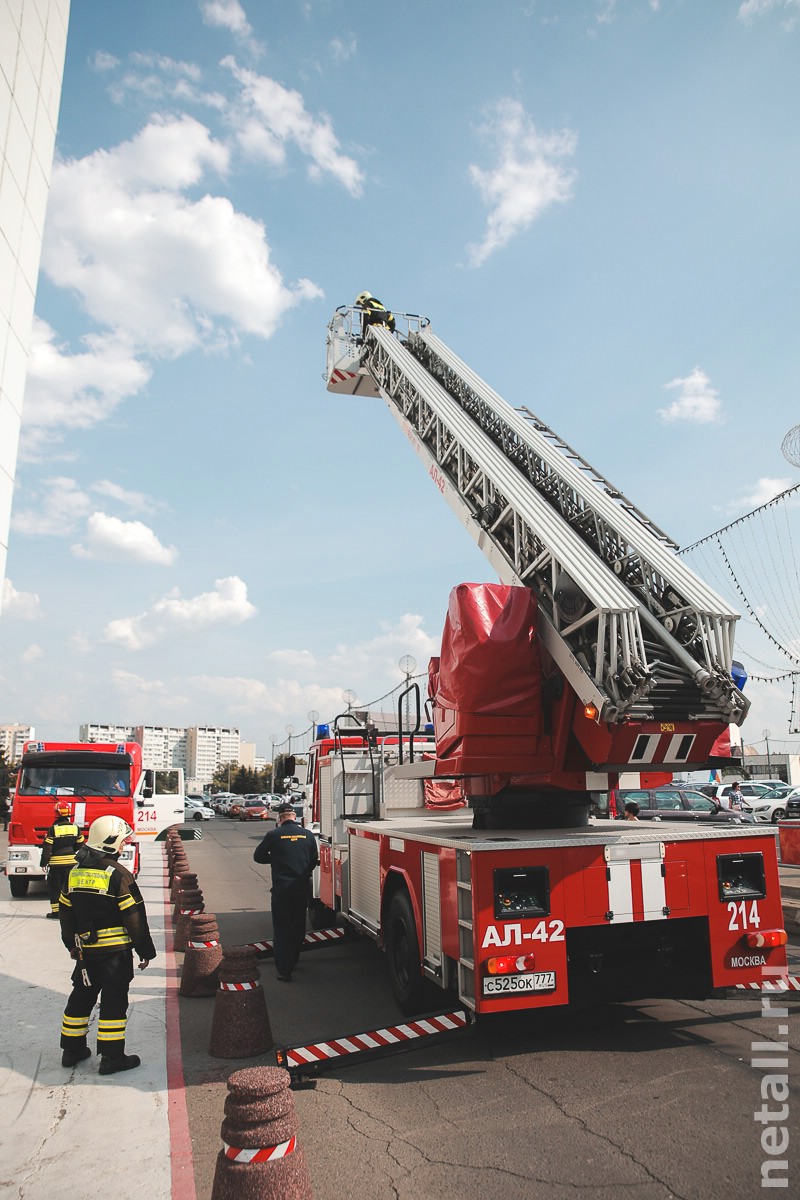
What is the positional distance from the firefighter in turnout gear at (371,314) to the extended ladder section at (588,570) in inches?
186

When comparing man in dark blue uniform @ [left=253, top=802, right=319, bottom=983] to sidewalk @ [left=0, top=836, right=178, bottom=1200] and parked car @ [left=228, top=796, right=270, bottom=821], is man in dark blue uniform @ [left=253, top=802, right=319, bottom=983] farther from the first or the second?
parked car @ [left=228, top=796, right=270, bottom=821]

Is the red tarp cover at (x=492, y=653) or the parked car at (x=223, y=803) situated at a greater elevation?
the red tarp cover at (x=492, y=653)

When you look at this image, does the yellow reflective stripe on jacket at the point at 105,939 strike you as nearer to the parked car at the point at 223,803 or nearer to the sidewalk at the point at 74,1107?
the sidewalk at the point at 74,1107

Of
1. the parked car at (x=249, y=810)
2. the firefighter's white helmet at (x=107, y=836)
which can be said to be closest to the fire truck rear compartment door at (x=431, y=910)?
the firefighter's white helmet at (x=107, y=836)

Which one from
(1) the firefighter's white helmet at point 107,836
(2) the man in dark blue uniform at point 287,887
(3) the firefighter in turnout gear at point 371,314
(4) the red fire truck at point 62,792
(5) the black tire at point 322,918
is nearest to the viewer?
(1) the firefighter's white helmet at point 107,836

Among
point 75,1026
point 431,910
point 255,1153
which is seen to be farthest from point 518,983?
point 75,1026

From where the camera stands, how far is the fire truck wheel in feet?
20.9

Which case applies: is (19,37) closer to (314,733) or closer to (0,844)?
(314,733)

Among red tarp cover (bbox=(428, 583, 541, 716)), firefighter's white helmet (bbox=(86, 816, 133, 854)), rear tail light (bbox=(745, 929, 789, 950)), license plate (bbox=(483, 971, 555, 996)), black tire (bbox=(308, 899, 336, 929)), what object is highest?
red tarp cover (bbox=(428, 583, 541, 716))

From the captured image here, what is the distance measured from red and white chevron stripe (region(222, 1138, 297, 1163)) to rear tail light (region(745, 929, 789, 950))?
393 cm

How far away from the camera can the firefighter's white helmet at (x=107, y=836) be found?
18.5 ft

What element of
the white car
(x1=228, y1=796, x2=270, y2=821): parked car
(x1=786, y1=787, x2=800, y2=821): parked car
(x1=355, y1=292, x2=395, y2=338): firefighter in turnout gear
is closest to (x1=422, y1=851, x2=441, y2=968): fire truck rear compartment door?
(x1=355, y1=292, x2=395, y2=338): firefighter in turnout gear

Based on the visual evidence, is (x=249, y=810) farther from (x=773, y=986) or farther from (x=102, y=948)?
(x=773, y=986)

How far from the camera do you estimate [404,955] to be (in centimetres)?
670
